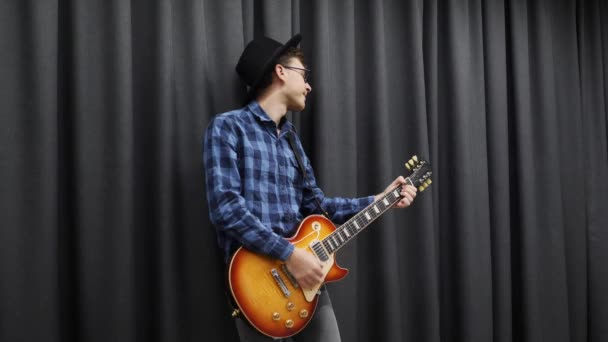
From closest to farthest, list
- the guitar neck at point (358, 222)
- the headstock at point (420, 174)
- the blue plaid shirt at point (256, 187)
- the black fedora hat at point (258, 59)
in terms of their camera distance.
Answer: the blue plaid shirt at point (256, 187) < the guitar neck at point (358, 222) < the black fedora hat at point (258, 59) < the headstock at point (420, 174)

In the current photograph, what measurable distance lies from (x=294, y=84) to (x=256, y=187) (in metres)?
0.45

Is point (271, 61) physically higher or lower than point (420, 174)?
higher

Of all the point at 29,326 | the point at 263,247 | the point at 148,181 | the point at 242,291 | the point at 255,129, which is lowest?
the point at 29,326

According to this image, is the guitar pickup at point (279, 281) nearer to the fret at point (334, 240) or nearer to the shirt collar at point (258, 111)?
the fret at point (334, 240)

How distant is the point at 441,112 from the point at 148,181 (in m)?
1.57

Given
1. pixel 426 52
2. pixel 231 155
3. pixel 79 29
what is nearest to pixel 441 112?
pixel 426 52

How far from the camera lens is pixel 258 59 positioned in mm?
1682

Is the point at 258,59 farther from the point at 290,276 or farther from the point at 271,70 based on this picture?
the point at 290,276

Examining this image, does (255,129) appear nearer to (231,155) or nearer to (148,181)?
(231,155)

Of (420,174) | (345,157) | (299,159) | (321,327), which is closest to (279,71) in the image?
(299,159)

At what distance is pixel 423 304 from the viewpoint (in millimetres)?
2240

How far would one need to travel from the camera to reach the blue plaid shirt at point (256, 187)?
1.38 metres

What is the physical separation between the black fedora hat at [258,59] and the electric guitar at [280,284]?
1.84 ft

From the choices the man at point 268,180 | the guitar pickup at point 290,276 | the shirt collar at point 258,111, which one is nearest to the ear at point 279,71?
the man at point 268,180
